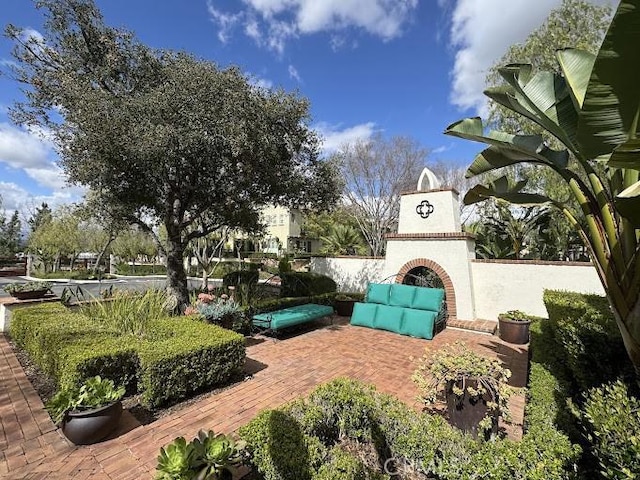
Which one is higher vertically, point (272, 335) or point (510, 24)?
point (510, 24)

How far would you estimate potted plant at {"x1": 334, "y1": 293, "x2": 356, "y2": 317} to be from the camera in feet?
35.3

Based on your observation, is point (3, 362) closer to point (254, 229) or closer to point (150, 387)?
point (150, 387)

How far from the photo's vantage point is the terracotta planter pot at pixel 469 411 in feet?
11.2

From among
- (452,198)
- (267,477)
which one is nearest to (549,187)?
(452,198)

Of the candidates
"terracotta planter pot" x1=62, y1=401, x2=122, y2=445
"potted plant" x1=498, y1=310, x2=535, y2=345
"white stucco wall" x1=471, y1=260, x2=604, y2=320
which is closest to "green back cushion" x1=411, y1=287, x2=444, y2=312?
"potted plant" x1=498, y1=310, x2=535, y2=345

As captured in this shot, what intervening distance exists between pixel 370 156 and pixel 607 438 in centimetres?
1990

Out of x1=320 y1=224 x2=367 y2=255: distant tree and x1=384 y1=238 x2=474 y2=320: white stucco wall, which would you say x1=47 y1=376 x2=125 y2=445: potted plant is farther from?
x1=320 y1=224 x2=367 y2=255: distant tree

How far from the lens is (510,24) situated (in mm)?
10672

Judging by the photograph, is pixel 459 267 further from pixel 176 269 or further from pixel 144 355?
pixel 176 269

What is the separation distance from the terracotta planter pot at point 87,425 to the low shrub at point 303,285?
8785 mm

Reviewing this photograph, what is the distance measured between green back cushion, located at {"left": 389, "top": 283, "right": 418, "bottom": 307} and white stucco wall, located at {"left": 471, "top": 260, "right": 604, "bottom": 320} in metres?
2.76

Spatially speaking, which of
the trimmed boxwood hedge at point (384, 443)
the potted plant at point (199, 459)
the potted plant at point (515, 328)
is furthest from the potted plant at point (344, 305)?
the potted plant at point (199, 459)

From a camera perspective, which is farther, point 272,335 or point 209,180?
point 209,180

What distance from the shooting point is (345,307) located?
10.8 metres
